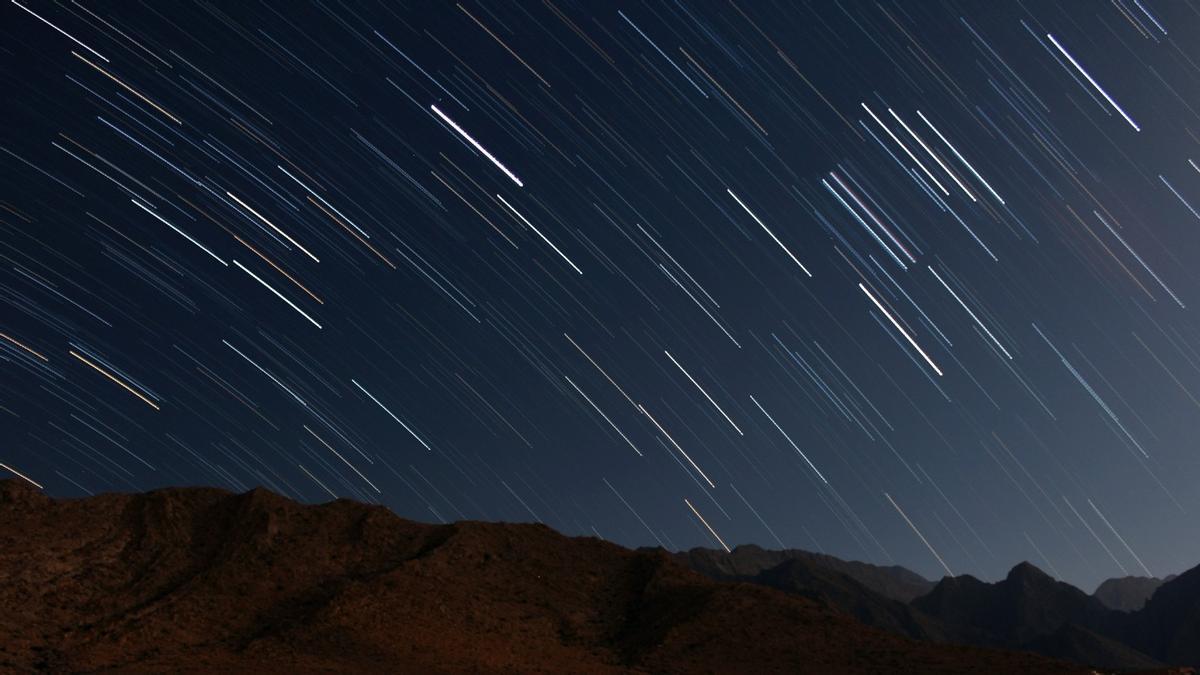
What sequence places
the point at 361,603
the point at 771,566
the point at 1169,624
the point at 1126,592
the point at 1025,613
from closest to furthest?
the point at 361,603, the point at 1169,624, the point at 1025,613, the point at 771,566, the point at 1126,592

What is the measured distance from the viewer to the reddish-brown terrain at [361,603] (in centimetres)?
3153

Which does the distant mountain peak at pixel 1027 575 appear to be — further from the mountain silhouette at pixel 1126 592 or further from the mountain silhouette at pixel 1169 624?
the mountain silhouette at pixel 1126 592

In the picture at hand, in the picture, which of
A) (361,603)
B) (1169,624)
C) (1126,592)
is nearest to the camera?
(361,603)

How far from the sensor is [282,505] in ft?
148

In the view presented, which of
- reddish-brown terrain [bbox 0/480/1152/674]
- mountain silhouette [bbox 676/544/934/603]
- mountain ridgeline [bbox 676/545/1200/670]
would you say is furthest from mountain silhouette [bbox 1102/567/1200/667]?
reddish-brown terrain [bbox 0/480/1152/674]

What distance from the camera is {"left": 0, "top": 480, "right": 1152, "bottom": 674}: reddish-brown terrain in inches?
1241

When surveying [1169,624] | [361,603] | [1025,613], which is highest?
[361,603]

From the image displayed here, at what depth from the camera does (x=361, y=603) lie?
35500mm

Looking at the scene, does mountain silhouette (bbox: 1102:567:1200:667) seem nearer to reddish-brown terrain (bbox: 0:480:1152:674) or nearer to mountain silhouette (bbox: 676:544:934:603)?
mountain silhouette (bbox: 676:544:934:603)

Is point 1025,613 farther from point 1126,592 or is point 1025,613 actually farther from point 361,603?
point 361,603

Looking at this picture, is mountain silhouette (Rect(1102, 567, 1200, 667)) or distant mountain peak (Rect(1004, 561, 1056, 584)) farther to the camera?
distant mountain peak (Rect(1004, 561, 1056, 584))

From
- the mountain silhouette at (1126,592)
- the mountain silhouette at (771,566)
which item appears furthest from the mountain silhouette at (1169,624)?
the mountain silhouette at (1126,592)

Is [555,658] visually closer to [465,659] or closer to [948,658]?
[465,659]

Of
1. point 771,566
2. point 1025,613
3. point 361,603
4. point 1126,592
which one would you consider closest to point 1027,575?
point 1025,613
